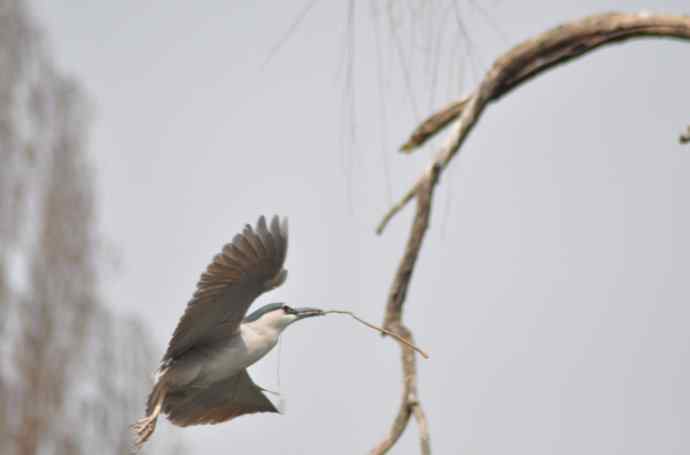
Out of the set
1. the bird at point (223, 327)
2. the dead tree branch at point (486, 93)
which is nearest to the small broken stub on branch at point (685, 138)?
the dead tree branch at point (486, 93)

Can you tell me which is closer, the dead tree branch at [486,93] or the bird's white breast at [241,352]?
the dead tree branch at [486,93]

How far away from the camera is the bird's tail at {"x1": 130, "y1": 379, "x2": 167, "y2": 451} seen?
3617mm

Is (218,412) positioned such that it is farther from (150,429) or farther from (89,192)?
(89,192)

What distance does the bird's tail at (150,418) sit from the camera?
11.9ft

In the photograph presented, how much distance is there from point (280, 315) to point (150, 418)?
17.7 inches

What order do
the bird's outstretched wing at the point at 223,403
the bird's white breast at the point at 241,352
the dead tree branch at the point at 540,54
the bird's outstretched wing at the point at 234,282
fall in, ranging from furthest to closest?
the bird's outstretched wing at the point at 223,403
the bird's white breast at the point at 241,352
the bird's outstretched wing at the point at 234,282
the dead tree branch at the point at 540,54

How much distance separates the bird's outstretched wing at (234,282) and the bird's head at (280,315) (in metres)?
0.05

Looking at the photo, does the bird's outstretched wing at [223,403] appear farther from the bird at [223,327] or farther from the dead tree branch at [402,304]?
the dead tree branch at [402,304]

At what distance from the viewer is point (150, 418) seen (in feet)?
12.1

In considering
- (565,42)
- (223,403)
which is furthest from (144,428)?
(565,42)

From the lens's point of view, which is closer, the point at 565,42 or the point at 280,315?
the point at 565,42

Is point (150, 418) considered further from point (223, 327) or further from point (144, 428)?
point (223, 327)

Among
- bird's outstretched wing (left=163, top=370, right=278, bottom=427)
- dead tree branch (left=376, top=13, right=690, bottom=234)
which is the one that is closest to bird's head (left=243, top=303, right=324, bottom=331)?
bird's outstretched wing (left=163, top=370, right=278, bottom=427)

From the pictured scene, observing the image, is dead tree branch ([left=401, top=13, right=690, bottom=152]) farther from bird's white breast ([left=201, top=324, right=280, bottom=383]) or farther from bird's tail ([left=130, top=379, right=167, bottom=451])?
bird's tail ([left=130, top=379, right=167, bottom=451])
